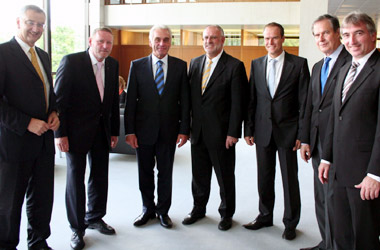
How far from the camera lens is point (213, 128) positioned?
3.54 metres

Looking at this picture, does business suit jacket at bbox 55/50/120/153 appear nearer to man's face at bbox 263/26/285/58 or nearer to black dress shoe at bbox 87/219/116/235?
black dress shoe at bbox 87/219/116/235

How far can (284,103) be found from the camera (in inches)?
130

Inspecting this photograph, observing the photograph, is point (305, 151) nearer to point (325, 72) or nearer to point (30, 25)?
point (325, 72)

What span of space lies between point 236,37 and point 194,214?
659 inches

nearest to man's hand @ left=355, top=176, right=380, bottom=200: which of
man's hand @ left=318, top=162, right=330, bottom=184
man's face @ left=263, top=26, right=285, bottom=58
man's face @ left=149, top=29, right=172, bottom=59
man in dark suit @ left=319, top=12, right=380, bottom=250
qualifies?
man in dark suit @ left=319, top=12, right=380, bottom=250

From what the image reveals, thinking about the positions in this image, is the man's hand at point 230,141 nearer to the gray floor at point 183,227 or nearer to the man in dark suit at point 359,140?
the gray floor at point 183,227

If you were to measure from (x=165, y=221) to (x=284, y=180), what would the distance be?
4.09 feet

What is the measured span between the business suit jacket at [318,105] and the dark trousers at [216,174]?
820 mm

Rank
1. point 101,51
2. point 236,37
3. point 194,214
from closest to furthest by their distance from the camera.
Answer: point 101,51 → point 194,214 → point 236,37

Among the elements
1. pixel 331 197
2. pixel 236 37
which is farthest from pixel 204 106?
pixel 236 37

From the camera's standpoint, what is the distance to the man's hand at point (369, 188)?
2078 millimetres

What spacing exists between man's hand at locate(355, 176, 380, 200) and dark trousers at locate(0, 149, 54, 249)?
7.53 ft

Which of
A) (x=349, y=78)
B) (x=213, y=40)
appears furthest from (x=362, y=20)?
(x=213, y=40)

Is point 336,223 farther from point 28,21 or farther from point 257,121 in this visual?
point 28,21
